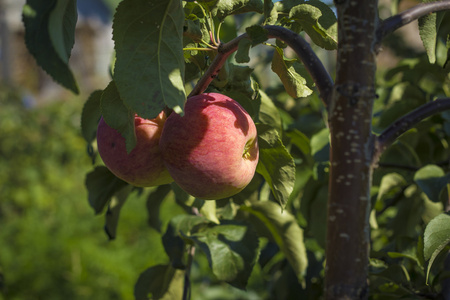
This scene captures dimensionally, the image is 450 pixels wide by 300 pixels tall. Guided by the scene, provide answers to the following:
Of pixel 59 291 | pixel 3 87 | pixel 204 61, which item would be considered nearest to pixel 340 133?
pixel 204 61

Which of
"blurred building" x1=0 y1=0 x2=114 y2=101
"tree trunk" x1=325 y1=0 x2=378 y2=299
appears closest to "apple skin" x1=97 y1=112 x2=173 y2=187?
"tree trunk" x1=325 y1=0 x2=378 y2=299

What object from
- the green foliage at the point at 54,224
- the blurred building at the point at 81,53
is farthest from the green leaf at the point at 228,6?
the blurred building at the point at 81,53

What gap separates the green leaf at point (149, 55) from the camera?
1.77 ft

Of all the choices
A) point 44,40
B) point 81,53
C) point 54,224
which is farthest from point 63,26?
point 81,53

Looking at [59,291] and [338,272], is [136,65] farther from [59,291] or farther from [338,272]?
[59,291]

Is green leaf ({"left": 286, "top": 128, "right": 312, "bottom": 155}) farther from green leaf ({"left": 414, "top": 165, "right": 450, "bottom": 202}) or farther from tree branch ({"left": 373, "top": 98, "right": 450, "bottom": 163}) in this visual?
tree branch ({"left": 373, "top": 98, "right": 450, "bottom": 163})

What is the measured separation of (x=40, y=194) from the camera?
3.71 meters

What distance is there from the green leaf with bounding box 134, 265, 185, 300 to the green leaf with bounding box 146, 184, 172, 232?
131 millimetres

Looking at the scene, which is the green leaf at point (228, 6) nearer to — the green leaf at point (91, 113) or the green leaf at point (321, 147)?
the green leaf at point (91, 113)

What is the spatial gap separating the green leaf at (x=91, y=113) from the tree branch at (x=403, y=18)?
50cm

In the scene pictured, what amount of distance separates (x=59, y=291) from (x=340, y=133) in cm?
213

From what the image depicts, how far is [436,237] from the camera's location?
694mm

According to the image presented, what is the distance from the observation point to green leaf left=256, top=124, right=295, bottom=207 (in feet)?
2.25

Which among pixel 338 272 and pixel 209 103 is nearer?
pixel 338 272
